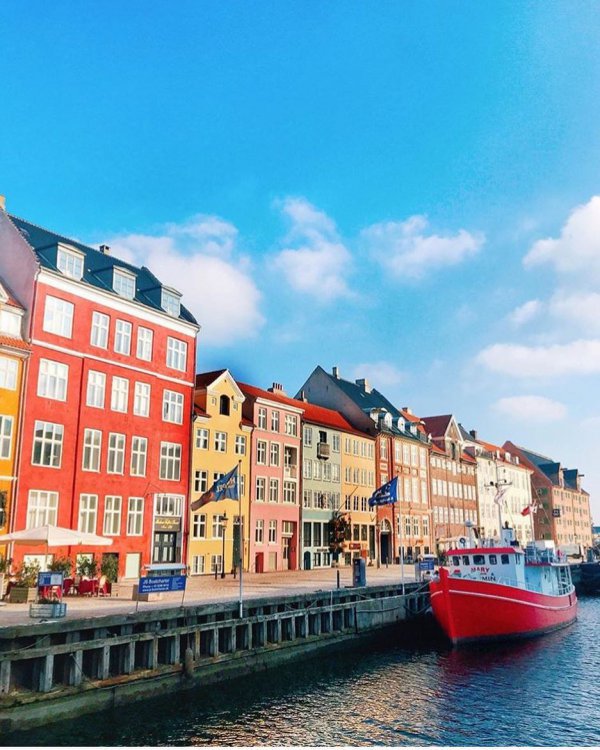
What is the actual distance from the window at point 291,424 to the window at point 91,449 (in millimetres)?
20200

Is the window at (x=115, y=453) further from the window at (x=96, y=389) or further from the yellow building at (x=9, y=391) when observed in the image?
Result: the yellow building at (x=9, y=391)

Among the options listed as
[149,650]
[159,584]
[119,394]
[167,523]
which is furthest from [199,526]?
[149,650]

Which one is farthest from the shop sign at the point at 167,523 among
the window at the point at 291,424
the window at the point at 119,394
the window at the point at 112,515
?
the window at the point at 291,424

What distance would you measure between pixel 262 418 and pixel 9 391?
2302cm

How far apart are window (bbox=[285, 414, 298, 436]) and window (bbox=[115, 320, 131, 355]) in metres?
18.0

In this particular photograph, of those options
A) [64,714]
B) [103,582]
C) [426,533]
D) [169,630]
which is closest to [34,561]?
[103,582]

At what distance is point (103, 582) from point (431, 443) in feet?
190

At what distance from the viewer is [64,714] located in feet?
65.5

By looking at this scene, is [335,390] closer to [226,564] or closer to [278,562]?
[278,562]

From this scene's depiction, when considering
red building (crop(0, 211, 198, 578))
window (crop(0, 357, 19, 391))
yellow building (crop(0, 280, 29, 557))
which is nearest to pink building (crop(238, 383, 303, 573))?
red building (crop(0, 211, 198, 578))

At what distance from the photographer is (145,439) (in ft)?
141

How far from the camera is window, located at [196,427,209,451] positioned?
47781 millimetres

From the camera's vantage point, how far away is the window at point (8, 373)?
34.9 metres

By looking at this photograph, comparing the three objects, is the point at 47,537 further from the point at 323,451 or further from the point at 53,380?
the point at 323,451
